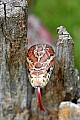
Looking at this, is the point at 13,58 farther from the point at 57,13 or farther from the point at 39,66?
the point at 57,13

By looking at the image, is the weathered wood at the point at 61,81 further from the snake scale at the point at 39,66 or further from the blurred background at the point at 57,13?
the blurred background at the point at 57,13

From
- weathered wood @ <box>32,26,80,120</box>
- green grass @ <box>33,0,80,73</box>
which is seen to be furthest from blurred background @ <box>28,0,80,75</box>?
weathered wood @ <box>32,26,80,120</box>

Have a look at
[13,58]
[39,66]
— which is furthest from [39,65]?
[13,58]

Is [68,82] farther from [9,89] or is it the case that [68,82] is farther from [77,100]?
[9,89]

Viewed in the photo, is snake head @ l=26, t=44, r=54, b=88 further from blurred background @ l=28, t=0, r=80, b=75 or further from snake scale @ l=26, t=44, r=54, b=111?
blurred background @ l=28, t=0, r=80, b=75

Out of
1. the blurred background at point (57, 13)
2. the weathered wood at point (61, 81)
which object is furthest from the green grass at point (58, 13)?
the weathered wood at point (61, 81)

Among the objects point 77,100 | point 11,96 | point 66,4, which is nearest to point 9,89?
point 11,96
